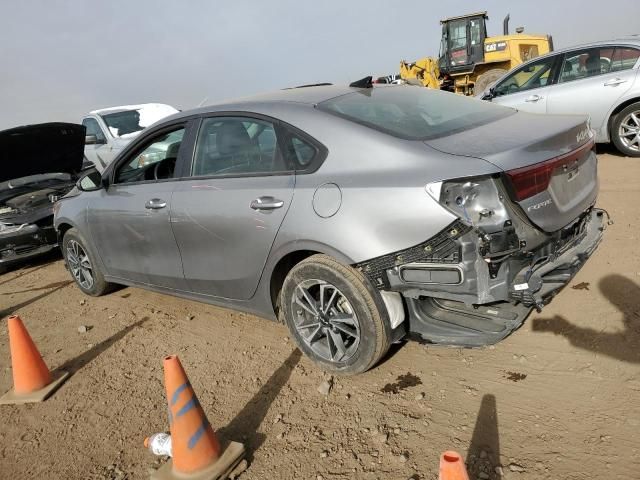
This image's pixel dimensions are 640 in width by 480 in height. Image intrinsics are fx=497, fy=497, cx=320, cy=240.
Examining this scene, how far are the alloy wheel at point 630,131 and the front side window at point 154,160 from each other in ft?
19.8

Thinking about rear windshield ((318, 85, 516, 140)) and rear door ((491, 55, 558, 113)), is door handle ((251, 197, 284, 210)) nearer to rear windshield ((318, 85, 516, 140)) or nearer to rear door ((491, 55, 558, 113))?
rear windshield ((318, 85, 516, 140))

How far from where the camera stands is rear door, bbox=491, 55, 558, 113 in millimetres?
7398

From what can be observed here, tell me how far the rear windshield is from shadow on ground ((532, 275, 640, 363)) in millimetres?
1395

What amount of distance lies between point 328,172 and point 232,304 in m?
1.27

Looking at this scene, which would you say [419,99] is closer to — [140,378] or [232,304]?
[232,304]

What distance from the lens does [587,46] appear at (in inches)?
280

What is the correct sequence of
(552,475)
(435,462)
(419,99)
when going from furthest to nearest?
(419,99)
(435,462)
(552,475)

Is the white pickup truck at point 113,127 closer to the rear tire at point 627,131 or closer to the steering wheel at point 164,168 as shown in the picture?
the steering wheel at point 164,168

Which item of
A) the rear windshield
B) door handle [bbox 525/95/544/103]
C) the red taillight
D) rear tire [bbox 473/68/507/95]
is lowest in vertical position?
rear tire [bbox 473/68/507/95]

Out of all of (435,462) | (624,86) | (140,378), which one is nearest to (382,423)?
(435,462)

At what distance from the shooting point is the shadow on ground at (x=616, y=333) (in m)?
2.84

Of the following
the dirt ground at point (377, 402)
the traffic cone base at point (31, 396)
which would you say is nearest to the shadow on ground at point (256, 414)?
the dirt ground at point (377, 402)

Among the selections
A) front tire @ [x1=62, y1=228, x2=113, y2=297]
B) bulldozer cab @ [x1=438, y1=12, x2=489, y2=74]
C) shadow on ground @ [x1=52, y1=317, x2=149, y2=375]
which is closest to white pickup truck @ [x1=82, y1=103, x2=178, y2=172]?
front tire @ [x1=62, y1=228, x2=113, y2=297]

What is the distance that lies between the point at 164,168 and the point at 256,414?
6.65 ft
